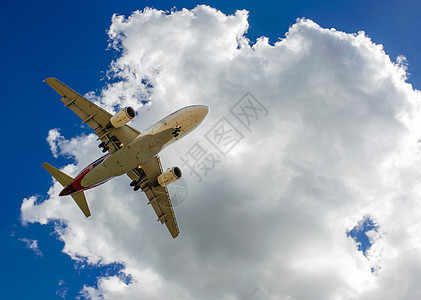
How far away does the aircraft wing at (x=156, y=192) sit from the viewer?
5666 centimetres

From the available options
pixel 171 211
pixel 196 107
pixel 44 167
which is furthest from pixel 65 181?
pixel 196 107

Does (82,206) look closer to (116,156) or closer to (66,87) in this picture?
(116,156)

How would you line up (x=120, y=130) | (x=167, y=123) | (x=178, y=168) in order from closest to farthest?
(x=167, y=123) → (x=120, y=130) → (x=178, y=168)

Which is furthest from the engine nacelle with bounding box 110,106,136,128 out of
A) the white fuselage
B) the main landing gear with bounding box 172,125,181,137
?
the main landing gear with bounding box 172,125,181,137

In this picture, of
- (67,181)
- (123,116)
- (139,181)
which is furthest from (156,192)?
(123,116)

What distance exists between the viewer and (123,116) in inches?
1848

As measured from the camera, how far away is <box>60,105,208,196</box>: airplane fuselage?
1836 inches

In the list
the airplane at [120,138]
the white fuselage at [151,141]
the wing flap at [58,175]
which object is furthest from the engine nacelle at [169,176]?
the wing flap at [58,175]

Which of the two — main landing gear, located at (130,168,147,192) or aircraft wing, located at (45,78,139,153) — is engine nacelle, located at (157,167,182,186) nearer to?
main landing gear, located at (130,168,147,192)

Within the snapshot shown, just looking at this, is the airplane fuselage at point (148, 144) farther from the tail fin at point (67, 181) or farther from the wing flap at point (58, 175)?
→ the tail fin at point (67, 181)

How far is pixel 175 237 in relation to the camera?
196 feet

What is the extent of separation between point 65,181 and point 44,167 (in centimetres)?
448

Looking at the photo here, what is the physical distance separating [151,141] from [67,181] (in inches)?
715

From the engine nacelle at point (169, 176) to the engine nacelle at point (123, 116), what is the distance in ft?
36.5
